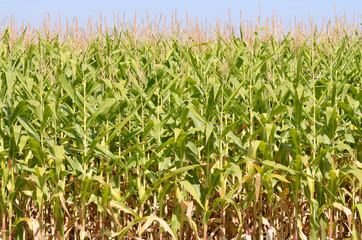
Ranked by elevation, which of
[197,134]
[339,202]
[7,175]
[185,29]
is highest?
[185,29]

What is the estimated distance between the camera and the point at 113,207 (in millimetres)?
3955

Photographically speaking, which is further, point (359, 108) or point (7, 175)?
point (359, 108)

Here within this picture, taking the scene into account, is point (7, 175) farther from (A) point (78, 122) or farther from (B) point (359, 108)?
(B) point (359, 108)

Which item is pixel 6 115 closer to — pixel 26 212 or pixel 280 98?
pixel 26 212

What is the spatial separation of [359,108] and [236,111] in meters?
1.10

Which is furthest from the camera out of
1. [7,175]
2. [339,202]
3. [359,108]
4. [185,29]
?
[185,29]

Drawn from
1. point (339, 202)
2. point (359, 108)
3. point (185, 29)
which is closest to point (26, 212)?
point (339, 202)

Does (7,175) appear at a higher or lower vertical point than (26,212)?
higher

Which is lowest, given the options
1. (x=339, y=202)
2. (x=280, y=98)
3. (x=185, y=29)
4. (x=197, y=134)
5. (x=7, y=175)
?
(x=339, y=202)

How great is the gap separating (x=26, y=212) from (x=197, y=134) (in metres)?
1.64

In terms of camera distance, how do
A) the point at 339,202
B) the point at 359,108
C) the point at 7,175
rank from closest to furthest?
the point at 7,175 → the point at 339,202 → the point at 359,108

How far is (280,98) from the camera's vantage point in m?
4.41

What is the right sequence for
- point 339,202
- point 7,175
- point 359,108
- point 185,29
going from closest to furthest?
point 7,175 → point 339,202 → point 359,108 → point 185,29

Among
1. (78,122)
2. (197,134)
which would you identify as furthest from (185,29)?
(78,122)
